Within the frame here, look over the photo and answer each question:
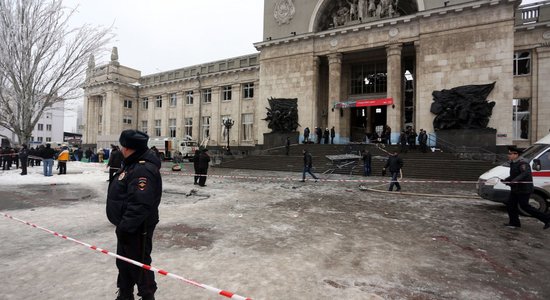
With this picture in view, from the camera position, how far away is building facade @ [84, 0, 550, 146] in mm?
20344

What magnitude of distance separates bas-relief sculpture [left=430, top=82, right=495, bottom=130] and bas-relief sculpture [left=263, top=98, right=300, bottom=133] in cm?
1168

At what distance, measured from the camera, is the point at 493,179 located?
24.8 feet

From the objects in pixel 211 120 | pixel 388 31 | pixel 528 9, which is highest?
pixel 528 9

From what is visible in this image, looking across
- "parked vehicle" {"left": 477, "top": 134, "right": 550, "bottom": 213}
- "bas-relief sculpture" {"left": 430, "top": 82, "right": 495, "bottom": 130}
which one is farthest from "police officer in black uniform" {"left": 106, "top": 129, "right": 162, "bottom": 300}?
"bas-relief sculpture" {"left": 430, "top": 82, "right": 495, "bottom": 130}

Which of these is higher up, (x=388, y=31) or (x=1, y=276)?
(x=388, y=31)

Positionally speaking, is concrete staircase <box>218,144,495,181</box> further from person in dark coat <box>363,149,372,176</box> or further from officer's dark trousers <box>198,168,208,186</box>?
officer's dark trousers <box>198,168,208,186</box>

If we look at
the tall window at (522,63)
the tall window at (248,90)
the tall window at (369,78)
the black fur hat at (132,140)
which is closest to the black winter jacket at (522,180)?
the black fur hat at (132,140)

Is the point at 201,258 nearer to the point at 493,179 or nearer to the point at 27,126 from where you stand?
the point at 493,179

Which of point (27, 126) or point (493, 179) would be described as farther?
point (27, 126)

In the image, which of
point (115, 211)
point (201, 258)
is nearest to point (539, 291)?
point (201, 258)

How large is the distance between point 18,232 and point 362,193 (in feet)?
31.3

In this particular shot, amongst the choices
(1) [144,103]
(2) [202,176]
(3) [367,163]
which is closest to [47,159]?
(2) [202,176]

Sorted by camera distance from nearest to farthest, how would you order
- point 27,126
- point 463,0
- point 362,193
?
point 362,193 < point 27,126 < point 463,0

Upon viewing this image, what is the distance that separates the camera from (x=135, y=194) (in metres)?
2.50
